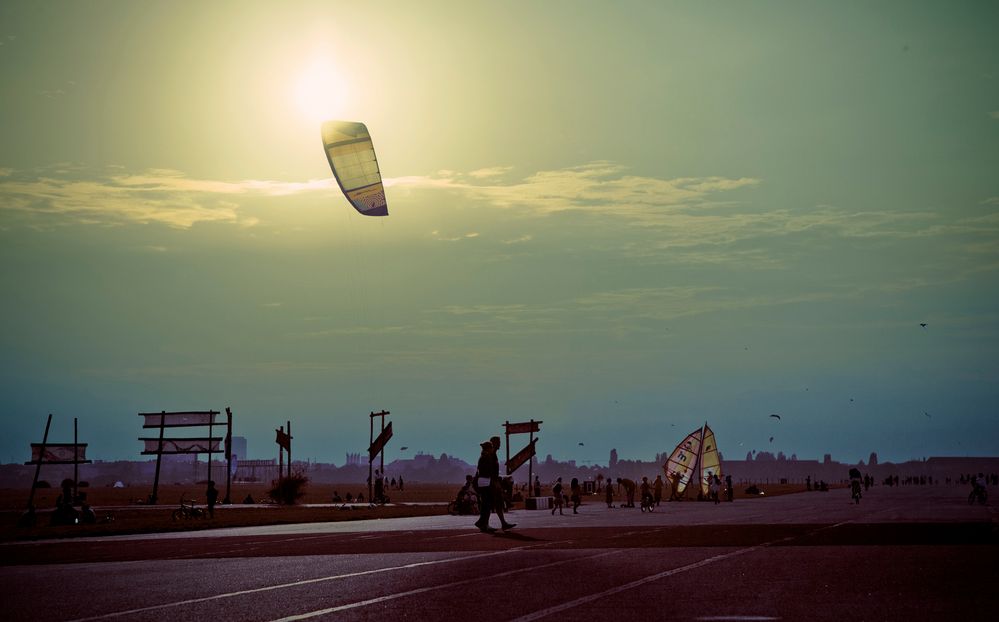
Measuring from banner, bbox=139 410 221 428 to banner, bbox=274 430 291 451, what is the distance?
5028 mm

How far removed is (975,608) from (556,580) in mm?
4662

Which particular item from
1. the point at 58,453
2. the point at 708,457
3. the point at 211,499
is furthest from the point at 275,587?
the point at 708,457

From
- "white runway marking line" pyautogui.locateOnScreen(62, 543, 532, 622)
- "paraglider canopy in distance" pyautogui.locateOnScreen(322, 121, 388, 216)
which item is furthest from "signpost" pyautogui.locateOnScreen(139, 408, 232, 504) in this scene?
"white runway marking line" pyautogui.locateOnScreen(62, 543, 532, 622)

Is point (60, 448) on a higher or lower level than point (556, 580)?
higher

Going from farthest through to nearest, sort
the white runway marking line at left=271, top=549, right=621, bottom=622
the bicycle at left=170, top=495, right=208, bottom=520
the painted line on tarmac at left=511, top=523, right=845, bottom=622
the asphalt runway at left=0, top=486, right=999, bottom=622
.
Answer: the bicycle at left=170, top=495, right=208, bottom=520
the asphalt runway at left=0, top=486, right=999, bottom=622
the white runway marking line at left=271, top=549, right=621, bottom=622
the painted line on tarmac at left=511, top=523, right=845, bottom=622

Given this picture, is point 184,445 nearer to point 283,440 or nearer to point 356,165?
point 283,440

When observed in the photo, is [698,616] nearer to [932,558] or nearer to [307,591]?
[307,591]

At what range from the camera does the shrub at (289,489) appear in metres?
61.8

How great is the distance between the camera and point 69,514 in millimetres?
36656

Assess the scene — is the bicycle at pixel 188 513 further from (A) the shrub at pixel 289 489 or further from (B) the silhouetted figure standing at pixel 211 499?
(A) the shrub at pixel 289 489

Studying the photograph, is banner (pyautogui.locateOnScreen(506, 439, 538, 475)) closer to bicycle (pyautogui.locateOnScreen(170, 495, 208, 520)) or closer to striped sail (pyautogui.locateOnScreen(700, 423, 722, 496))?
bicycle (pyautogui.locateOnScreen(170, 495, 208, 520))

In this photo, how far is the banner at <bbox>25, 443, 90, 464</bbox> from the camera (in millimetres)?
52406

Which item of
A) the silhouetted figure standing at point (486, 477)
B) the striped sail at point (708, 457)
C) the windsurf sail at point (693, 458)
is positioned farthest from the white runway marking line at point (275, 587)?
the windsurf sail at point (693, 458)

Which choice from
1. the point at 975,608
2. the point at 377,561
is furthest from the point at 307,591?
the point at 975,608
